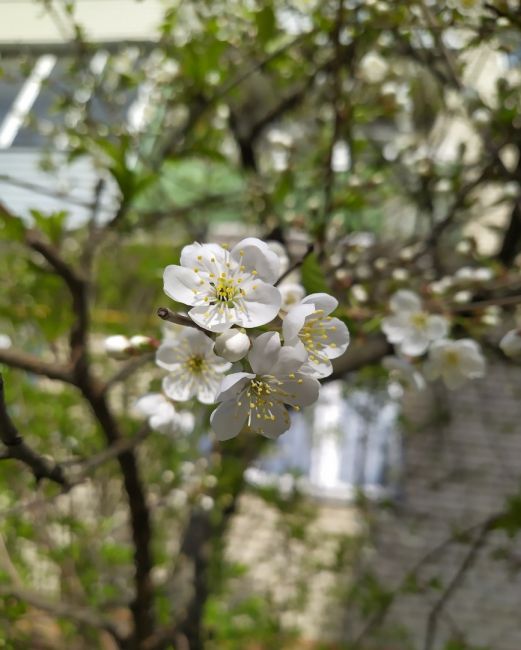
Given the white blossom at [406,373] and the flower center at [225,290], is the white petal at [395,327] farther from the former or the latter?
the flower center at [225,290]

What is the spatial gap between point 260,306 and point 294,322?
0.22ft

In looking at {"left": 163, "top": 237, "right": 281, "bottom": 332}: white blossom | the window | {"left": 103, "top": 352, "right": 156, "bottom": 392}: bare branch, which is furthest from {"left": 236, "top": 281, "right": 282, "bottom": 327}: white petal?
the window

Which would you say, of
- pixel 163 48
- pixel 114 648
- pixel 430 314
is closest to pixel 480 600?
pixel 114 648

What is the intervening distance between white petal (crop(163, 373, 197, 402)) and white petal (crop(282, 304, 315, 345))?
0.30 metres

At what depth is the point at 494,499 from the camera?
4223mm

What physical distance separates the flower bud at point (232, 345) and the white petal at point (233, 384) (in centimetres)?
2

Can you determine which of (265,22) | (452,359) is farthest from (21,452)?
(265,22)

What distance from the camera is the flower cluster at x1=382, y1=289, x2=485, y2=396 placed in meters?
1.22

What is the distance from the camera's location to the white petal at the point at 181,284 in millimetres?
706

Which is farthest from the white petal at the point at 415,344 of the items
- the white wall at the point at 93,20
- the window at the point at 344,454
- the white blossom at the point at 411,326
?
the white wall at the point at 93,20

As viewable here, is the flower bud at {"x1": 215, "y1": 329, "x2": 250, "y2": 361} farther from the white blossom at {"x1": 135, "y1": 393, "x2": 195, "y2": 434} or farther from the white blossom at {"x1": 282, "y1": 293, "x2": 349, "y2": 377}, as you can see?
the white blossom at {"x1": 135, "y1": 393, "x2": 195, "y2": 434}

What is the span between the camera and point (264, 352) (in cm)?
64

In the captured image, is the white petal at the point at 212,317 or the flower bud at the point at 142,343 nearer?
the white petal at the point at 212,317

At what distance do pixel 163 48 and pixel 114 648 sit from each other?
276 centimetres
